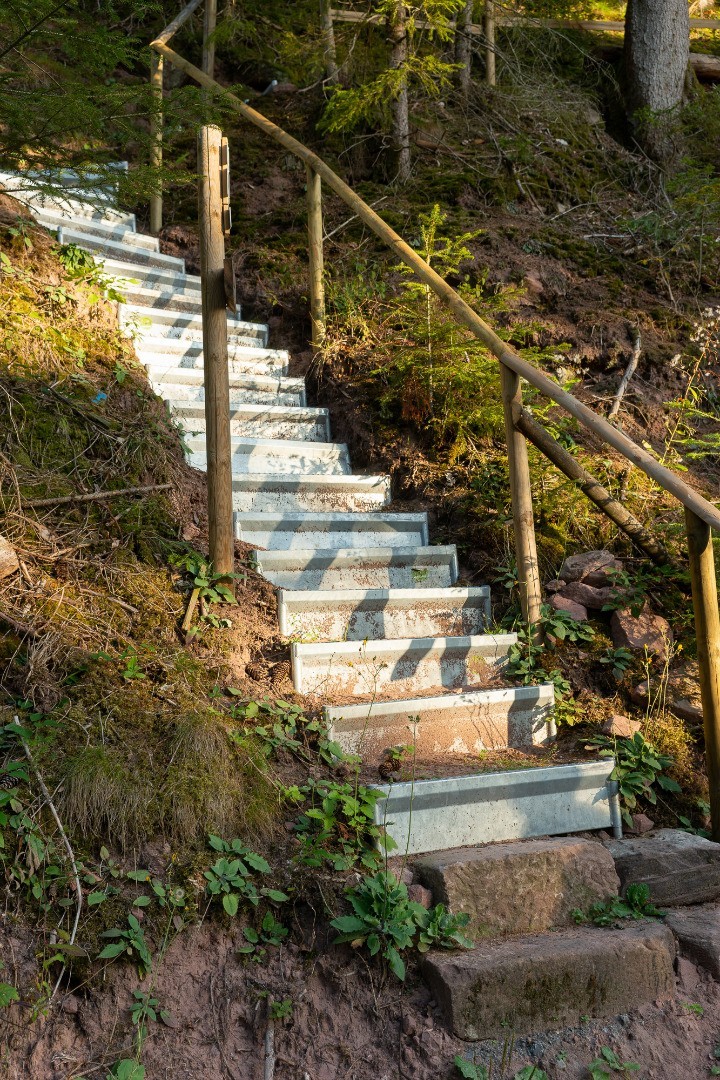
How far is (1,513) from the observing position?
331 centimetres

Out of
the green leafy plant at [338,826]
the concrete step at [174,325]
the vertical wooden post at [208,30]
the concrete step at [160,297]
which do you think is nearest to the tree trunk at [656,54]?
the vertical wooden post at [208,30]

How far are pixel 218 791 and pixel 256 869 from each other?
0.26m

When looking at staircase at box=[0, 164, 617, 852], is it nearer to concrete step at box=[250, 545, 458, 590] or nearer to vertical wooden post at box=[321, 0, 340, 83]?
concrete step at box=[250, 545, 458, 590]

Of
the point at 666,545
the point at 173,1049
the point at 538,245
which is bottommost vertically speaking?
the point at 173,1049

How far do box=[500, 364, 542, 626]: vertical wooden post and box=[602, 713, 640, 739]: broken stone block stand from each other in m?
0.57

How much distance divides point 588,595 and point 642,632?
0.29 metres

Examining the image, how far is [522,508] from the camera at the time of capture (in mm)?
3865

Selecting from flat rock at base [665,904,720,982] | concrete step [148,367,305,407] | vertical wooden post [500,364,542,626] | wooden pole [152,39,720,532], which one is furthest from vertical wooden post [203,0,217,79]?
flat rock at base [665,904,720,982]

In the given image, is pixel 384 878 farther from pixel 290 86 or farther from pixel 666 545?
pixel 290 86

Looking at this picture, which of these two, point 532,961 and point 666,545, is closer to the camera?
point 532,961

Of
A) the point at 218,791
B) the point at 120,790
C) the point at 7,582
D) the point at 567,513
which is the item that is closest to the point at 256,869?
the point at 218,791

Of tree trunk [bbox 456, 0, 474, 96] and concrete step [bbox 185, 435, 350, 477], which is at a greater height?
tree trunk [bbox 456, 0, 474, 96]

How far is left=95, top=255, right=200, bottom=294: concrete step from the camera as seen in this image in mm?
5559

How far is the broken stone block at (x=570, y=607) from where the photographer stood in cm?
386
